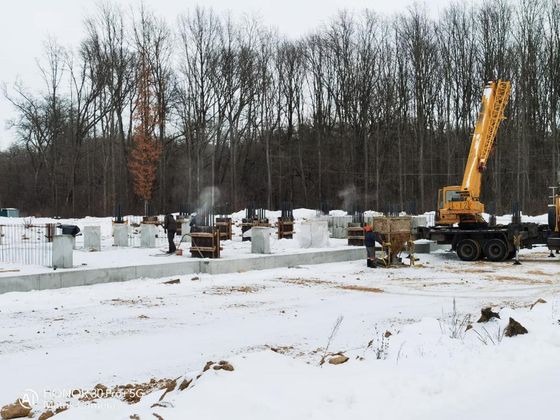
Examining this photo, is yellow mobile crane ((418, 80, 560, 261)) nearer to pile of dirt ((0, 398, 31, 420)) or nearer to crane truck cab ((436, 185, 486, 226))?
crane truck cab ((436, 185, 486, 226))

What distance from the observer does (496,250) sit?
801 inches

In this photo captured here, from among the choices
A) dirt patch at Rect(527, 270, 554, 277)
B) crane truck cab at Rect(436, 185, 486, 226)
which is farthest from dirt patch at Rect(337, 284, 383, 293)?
crane truck cab at Rect(436, 185, 486, 226)

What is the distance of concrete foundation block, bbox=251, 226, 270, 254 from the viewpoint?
60.3 feet

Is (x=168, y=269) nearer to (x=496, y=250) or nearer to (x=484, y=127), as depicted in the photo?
(x=496, y=250)

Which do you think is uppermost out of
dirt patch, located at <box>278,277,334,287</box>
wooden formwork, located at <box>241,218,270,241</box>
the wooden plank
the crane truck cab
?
the crane truck cab

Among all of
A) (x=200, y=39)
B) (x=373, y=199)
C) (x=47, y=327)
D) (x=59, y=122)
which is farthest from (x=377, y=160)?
(x=47, y=327)

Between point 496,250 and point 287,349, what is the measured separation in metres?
15.0

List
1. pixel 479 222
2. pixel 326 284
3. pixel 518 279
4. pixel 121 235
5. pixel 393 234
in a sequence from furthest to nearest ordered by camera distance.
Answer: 1. pixel 121 235
2. pixel 479 222
3. pixel 393 234
4. pixel 518 279
5. pixel 326 284

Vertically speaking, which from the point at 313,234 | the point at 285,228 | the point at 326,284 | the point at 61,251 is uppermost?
the point at 285,228

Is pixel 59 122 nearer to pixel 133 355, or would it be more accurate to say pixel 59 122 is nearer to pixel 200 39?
pixel 200 39

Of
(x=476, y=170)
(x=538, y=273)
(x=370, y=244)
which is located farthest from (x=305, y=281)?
(x=476, y=170)

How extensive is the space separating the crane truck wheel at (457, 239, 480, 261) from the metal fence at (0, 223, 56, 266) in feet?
46.5

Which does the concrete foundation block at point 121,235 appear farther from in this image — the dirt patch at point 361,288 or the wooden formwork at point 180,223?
the dirt patch at point 361,288

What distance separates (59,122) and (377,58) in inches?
1204
